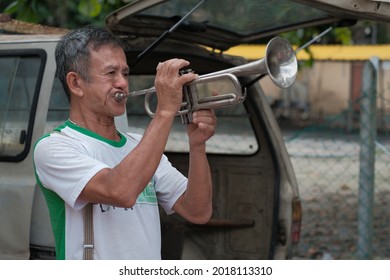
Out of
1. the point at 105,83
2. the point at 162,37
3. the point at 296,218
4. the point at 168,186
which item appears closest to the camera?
the point at 105,83

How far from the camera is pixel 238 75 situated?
240cm

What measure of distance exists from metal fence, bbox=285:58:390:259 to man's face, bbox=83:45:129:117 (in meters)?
3.90

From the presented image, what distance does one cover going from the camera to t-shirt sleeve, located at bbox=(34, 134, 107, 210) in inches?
89.9

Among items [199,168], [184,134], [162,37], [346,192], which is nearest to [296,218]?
[184,134]

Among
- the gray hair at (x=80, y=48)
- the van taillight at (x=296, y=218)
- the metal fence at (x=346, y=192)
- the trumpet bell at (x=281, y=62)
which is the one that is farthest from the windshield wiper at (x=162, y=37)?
the metal fence at (x=346, y=192)

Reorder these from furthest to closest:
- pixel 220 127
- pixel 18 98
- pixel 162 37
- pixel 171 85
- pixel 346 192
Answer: pixel 346 192, pixel 220 127, pixel 18 98, pixel 162 37, pixel 171 85

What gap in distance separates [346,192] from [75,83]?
329 inches

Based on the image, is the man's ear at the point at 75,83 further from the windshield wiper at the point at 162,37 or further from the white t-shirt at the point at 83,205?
the windshield wiper at the point at 162,37

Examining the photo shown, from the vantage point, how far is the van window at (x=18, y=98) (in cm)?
354

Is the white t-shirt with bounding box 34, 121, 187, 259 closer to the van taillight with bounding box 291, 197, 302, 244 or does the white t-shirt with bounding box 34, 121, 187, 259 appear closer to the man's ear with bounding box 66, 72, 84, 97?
the man's ear with bounding box 66, 72, 84, 97

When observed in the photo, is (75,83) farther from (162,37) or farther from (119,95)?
(162,37)

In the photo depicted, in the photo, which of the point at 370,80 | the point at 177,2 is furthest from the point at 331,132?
the point at 177,2

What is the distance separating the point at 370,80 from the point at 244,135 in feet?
5.50

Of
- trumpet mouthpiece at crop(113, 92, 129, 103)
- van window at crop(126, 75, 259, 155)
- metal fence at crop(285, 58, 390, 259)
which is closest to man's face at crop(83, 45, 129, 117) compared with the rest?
trumpet mouthpiece at crop(113, 92, 129, 103)
